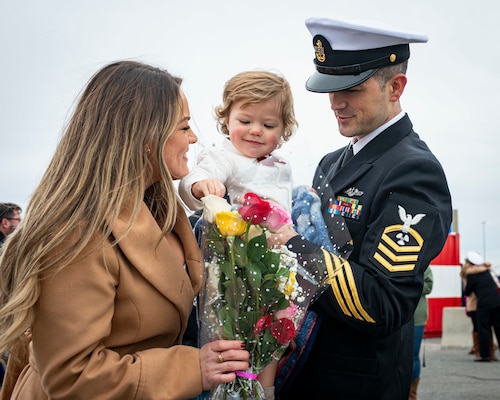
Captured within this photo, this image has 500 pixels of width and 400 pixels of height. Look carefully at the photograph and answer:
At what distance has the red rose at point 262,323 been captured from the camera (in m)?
2.56

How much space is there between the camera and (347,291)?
282 cm

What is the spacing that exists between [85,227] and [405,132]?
1503 mm

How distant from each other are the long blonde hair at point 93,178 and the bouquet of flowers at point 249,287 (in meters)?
0.28

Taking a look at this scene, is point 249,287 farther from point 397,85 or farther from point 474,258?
point 474,258

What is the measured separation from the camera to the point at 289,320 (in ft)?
8.51

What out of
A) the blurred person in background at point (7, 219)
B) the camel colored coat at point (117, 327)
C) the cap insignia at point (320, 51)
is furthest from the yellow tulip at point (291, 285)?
the blurred person in background at point (7, 219)

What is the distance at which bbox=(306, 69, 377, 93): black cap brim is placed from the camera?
323cm

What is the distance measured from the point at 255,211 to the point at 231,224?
0.31 ft

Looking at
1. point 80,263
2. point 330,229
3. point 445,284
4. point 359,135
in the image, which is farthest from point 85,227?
point 445,284

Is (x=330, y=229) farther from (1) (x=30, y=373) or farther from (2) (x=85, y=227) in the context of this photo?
(1) (x=30, y=373)

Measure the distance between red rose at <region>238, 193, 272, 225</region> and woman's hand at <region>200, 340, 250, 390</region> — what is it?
1.39 ft

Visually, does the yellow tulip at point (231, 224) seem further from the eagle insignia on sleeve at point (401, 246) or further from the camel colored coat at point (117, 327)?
the eagle insignia on sleeve at point (401, 246)

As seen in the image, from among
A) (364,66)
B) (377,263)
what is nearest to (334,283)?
(377,263)

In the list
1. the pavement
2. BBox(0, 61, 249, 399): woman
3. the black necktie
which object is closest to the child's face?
the black necktie
